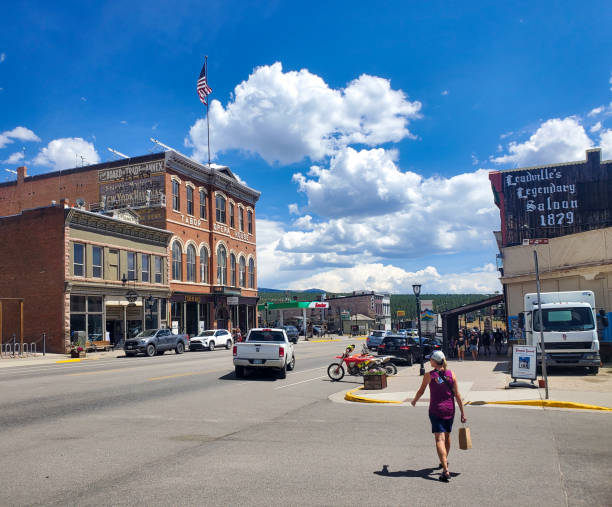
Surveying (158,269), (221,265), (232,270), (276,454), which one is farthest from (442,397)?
(232,270)

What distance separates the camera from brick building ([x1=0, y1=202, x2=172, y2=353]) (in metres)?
36.4

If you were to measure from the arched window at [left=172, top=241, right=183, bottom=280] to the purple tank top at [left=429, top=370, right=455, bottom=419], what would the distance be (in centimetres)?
4346

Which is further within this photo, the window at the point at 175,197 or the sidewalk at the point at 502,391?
the window at the point at 175,197

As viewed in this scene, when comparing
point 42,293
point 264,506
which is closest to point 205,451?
point 264,506

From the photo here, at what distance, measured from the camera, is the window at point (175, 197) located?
162 ft

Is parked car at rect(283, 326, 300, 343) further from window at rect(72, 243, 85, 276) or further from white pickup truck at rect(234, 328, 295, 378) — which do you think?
white pickup truck at rect(234, 328, 295, 378)

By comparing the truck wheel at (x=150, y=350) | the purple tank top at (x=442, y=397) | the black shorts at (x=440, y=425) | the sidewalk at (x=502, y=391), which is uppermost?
the purple tank top at (x=442, y=397)

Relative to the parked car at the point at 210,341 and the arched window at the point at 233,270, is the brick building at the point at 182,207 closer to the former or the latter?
the arched window at the point at 233,270

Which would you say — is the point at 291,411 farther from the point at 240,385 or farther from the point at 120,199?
the point at 120,199

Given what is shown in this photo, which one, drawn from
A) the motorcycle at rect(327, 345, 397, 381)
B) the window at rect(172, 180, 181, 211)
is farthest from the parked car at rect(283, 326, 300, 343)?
the motorcycle at rect(327, 345, 397, 381)

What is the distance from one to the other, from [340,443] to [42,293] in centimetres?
3270

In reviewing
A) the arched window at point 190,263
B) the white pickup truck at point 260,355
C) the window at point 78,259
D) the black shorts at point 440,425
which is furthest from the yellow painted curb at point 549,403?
the arched window at point 190,263

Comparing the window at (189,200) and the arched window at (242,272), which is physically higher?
the window at (189,200)

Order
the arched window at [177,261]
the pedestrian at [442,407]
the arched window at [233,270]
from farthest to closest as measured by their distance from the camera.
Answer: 1. the arched window at [233,270]
2. the arched window at [177,261]
3. the pedestrian at [442,407]
